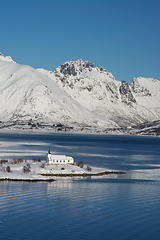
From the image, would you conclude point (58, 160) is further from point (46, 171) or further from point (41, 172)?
point (41, 172)

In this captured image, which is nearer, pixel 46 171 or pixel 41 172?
pixel 41 172

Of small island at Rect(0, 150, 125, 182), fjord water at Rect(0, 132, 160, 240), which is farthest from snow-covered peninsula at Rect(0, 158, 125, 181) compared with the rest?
fjord water at Rect(0, 132, 160, 240)

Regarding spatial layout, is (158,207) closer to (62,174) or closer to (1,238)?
(1,238)

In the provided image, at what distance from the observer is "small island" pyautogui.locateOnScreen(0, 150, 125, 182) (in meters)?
74.8

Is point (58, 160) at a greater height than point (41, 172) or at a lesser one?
greater

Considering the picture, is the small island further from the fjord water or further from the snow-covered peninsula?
the fjord water

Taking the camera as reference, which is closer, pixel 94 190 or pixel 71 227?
pixel 71 227

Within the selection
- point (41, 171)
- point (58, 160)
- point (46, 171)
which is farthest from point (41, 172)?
point (58, 160)

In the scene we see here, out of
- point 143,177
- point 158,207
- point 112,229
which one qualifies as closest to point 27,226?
point 112,229

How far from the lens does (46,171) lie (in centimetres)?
8056

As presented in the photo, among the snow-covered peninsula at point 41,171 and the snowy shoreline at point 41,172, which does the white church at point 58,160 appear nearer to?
the snow-covered peninsula at point 41,171

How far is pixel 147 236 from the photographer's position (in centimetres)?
4041

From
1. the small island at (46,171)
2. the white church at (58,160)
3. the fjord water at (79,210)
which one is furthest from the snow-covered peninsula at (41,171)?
the fjord water at (79,210)

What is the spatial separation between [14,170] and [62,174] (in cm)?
1061
